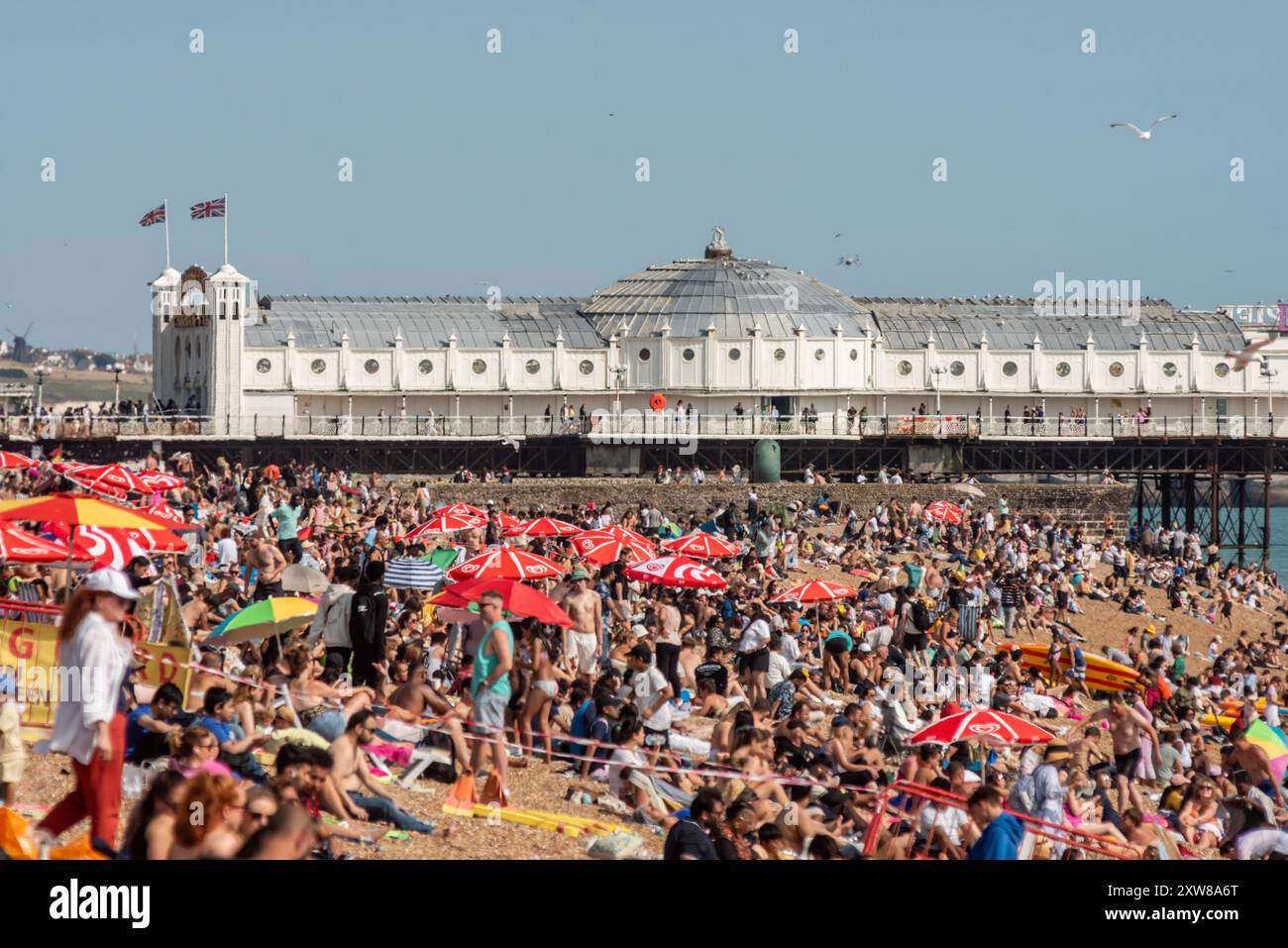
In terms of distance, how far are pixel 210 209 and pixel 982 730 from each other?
4885cm

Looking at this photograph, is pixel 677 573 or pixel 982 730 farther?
pixel 677 573

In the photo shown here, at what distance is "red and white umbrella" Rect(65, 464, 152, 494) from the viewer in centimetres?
2969

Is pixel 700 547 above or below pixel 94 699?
above

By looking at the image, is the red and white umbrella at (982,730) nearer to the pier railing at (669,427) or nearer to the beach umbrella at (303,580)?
the beach umbrella at (303,580)

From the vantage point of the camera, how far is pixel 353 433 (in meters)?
63.9

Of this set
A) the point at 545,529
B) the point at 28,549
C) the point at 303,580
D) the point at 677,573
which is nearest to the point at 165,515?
the point at 303,580

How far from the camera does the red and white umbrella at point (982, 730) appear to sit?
18234mm

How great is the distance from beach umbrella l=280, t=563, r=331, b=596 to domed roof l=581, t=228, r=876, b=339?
48022 millimetres

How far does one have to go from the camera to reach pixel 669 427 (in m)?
65.6

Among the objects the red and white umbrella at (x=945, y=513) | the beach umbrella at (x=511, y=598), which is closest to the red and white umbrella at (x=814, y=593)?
the beach umbrella at (x=511, y=598)

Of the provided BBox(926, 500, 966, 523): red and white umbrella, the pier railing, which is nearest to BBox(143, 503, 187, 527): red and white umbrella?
BBox(926, 500, 966, 523): red and white umbrella

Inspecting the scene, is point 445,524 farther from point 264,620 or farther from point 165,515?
point 264,620

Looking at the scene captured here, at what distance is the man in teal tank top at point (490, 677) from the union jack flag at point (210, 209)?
4925cm

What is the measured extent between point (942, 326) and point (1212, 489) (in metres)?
12.0
